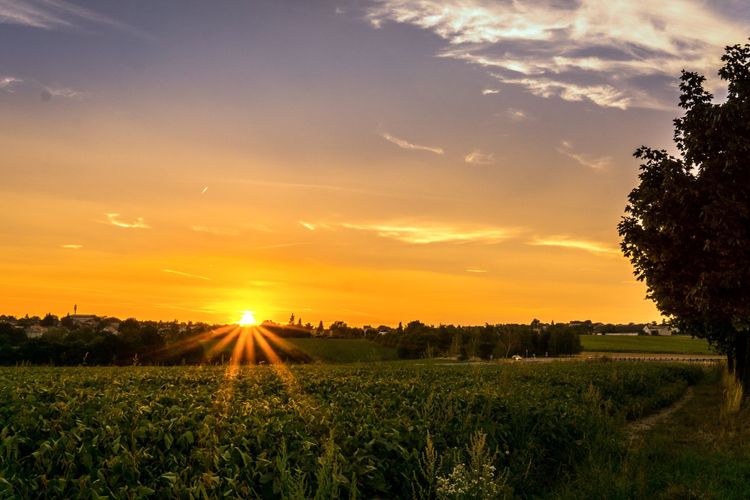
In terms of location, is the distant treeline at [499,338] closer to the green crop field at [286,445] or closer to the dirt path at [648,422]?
the dirt path at [648,422]

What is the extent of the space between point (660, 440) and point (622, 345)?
12082cm

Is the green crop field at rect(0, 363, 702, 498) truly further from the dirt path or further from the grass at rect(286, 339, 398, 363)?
the grass at rect(286, 339, 398, 363)

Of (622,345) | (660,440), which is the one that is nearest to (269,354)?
(660,440)

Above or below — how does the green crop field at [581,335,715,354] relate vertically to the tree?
below

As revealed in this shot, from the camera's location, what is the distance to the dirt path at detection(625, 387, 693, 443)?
50.0 feet

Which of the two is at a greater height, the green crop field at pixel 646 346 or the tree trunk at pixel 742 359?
the tree trunk at pixel 742 359

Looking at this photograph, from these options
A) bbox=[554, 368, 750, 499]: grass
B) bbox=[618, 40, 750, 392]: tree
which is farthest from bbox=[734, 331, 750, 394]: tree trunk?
bbox=[554, 368, 750, 499]: grass

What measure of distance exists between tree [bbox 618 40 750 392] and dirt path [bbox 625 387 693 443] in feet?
9.34

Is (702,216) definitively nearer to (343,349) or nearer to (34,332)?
(343,349)

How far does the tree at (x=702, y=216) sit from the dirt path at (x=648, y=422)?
2.85m

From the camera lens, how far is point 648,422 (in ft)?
58.6

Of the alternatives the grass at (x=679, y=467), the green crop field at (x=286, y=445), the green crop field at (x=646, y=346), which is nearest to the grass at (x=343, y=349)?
the green crop field at (x=646, y=346)

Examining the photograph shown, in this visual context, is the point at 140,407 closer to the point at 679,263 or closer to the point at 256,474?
the point at 256,474

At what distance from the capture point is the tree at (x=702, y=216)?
1845 cm
